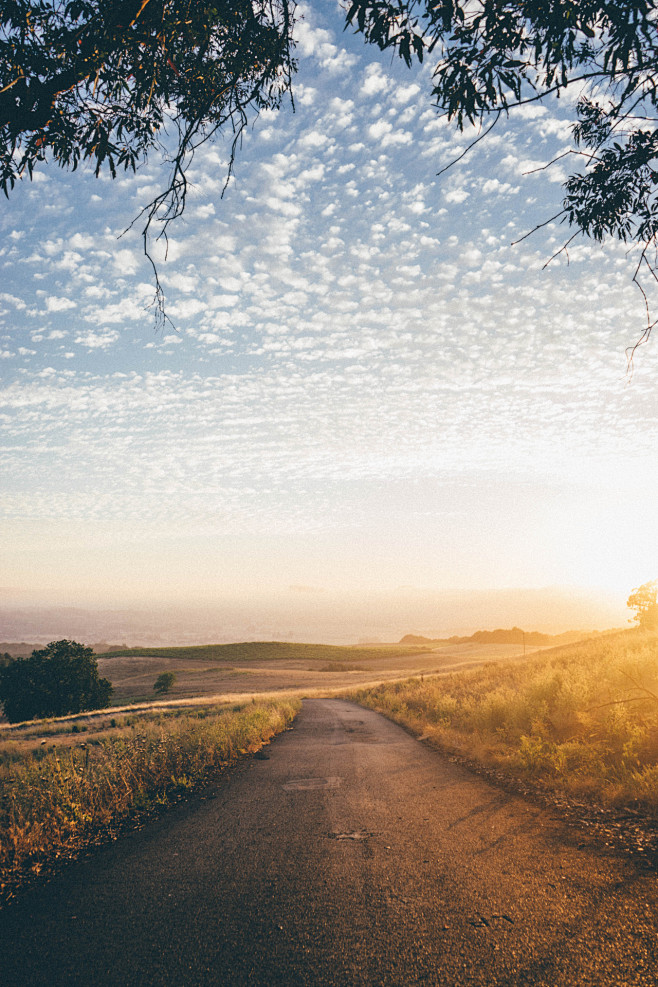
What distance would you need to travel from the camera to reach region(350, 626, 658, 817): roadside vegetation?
276 inches

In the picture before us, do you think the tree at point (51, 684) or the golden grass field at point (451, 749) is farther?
the tree at point (51, 684)

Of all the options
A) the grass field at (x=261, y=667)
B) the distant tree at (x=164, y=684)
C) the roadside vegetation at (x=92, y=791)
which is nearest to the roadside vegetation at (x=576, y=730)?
the roadside vegetation at (x=92, y=791)

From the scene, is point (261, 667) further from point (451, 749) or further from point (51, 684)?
point (451, 749)

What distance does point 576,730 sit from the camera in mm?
9398

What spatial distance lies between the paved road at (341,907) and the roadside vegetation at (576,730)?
4.61 feet

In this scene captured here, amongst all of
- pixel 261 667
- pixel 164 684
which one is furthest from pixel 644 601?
pixel 261 667

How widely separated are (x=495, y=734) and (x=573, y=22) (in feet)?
41.7

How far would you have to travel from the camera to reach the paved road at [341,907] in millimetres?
3170

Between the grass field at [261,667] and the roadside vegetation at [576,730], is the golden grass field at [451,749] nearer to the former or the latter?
the roadside vegetation at [576,730]

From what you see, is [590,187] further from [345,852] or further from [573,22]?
[345,852]

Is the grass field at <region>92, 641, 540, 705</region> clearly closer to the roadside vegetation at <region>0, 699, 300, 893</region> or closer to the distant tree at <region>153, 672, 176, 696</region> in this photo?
the distant tree at <region>153, 672, 176, 696</region>

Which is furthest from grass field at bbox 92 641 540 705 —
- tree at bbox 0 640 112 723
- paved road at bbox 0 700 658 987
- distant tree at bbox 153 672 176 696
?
paved road at bbox 0 700 658 987

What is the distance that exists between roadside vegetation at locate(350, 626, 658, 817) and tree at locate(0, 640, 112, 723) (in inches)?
1329

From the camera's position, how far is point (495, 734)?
11.5 meters
